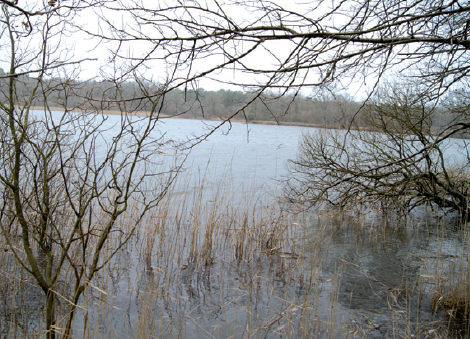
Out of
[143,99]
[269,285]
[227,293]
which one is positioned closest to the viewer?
[143,99]

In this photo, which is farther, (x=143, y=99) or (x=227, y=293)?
(x=227, y=293)

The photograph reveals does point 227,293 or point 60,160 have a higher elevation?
point 60,160

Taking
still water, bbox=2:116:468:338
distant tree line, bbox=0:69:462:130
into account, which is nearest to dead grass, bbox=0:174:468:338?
still water, bbox=2:116:468:338

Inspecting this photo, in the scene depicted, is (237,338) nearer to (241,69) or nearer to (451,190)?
(241,69)

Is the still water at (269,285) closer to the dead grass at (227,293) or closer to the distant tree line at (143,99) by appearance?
the dead grass at (227,293)

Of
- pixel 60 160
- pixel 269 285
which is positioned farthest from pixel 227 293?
pixel 60 160

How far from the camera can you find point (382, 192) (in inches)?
258

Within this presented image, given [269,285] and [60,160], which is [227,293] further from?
[60,160]

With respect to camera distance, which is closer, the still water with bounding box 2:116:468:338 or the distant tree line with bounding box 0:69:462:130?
the distant tree line with bounding box 0:69:462:130

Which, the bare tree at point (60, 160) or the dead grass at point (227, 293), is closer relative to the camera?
the bare tree at point (60, 160)

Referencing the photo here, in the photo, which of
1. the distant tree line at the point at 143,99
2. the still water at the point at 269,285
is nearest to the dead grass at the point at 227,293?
the still water at the point at 269,285

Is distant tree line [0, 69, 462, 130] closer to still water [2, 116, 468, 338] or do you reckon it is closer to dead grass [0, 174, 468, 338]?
still water [2, 116, 468, 338]

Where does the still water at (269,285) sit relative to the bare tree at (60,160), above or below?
below

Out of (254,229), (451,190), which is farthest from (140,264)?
(451,190)
